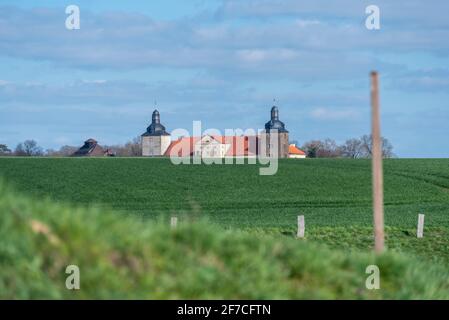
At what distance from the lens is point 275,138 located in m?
159

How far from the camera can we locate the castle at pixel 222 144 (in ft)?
431

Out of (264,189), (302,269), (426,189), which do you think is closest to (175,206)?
(264,189)

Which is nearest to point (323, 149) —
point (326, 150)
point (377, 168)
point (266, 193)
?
point (326, 150)

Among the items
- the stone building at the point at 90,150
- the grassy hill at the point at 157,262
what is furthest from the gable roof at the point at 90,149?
the grassy hill at the point at 157,262

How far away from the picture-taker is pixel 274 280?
320 inches

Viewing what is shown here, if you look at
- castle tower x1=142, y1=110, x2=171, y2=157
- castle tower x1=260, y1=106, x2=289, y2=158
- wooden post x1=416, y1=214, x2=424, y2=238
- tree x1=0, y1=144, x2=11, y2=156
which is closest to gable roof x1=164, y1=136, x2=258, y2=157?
castle tower x1=260, y1=106, x2=289, y2=158

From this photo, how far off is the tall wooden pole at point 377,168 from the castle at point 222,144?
11177cm

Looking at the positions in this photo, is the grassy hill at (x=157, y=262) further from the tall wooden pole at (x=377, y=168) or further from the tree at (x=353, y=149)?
the tree at (x=353, y=149)

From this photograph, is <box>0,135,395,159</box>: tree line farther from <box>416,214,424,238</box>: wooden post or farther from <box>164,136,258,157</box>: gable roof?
<box>416,214,424,238</box>: wooden post

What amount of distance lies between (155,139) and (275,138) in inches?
999

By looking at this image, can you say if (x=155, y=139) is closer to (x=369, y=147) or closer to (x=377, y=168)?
(x=369, y=147)

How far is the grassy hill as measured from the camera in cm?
716

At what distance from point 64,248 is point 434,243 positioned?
27.6 meters

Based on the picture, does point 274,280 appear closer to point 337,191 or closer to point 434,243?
point 434,243
